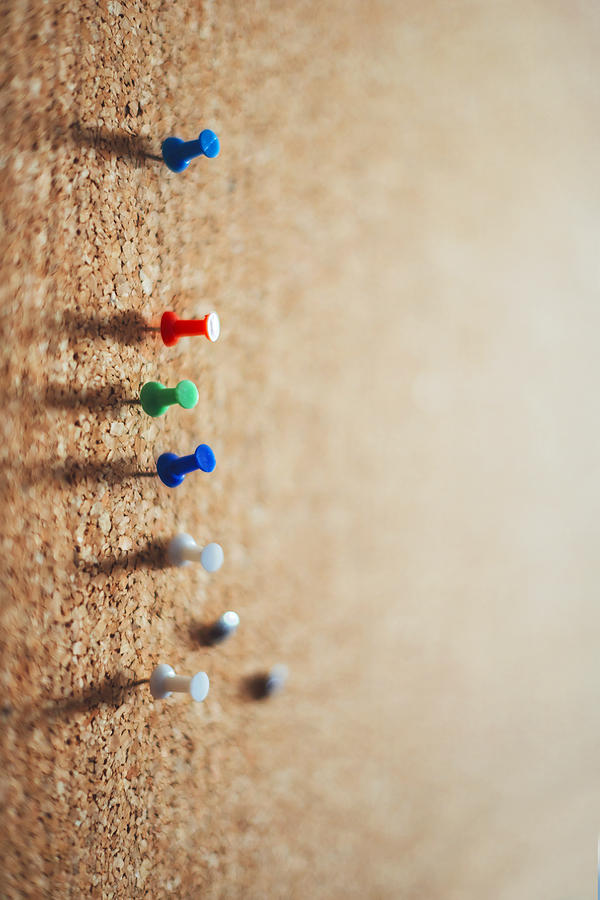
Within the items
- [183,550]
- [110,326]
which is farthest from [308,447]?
[110,326]

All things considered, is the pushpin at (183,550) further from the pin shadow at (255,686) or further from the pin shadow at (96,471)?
the pin shadow at (255,686)

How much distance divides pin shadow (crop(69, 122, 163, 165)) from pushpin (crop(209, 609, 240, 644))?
0.54 m

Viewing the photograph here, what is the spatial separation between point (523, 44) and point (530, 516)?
955 mm

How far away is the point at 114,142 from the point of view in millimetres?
654

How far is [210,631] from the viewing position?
0.82m

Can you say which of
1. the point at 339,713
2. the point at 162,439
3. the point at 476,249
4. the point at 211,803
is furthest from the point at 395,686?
the point at 476,249

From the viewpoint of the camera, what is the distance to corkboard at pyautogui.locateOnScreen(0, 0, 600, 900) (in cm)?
61

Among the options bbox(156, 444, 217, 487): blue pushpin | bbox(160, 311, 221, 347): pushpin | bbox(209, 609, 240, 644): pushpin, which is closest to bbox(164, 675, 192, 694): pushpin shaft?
bbox(209, 609, 240, 644): pushpin

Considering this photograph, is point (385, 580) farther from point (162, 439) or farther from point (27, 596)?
point (27, 596)

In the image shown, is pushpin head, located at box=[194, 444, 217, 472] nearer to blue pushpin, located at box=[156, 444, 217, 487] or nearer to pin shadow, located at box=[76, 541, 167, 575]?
blue pushpin, located at box=[156, 444, 217, 487]

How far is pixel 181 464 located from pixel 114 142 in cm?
33

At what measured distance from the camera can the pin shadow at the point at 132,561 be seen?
642mm

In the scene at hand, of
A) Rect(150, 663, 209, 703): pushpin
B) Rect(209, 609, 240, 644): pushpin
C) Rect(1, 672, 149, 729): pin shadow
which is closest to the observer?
Rect(1, 672, 149, 729): pin shadow

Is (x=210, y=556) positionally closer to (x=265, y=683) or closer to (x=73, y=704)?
(x=73, y=704)
